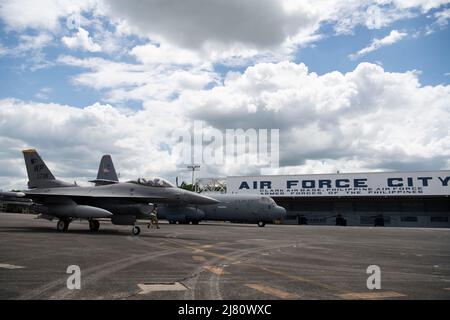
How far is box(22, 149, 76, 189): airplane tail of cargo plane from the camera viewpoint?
25922 mm

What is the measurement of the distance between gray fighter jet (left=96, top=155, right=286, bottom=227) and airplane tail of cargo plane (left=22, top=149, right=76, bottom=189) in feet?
44.3

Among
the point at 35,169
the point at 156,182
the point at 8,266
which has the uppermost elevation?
the point at 35,169

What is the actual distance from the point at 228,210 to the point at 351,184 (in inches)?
971

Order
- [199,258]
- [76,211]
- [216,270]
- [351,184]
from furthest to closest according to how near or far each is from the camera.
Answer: [351,184] < [76,211] < [199,258] < [216,270]

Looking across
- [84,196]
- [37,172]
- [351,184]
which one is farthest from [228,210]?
[351,184]

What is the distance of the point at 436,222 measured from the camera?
5703 centimetres

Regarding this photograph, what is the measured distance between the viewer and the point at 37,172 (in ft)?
85.6

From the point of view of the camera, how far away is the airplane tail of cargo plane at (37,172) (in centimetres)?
Answer: 2592

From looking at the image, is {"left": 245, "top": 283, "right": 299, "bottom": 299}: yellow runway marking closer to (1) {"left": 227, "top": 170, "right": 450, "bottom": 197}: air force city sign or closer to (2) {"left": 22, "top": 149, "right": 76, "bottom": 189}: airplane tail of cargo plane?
(2) {"left": 22, "top": 149, "right": 76, "bottom": 189}: airplane tail of cargo plane

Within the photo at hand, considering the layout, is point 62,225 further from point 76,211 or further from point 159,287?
point 159,287

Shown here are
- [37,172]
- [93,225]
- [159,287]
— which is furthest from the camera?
[37,172]

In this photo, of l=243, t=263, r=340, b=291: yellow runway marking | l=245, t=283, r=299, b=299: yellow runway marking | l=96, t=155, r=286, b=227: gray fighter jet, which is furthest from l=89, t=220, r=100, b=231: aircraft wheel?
l=245, t=283, r=299, b=299: yellow runway marking

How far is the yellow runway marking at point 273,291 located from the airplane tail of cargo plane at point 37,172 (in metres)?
21.3
